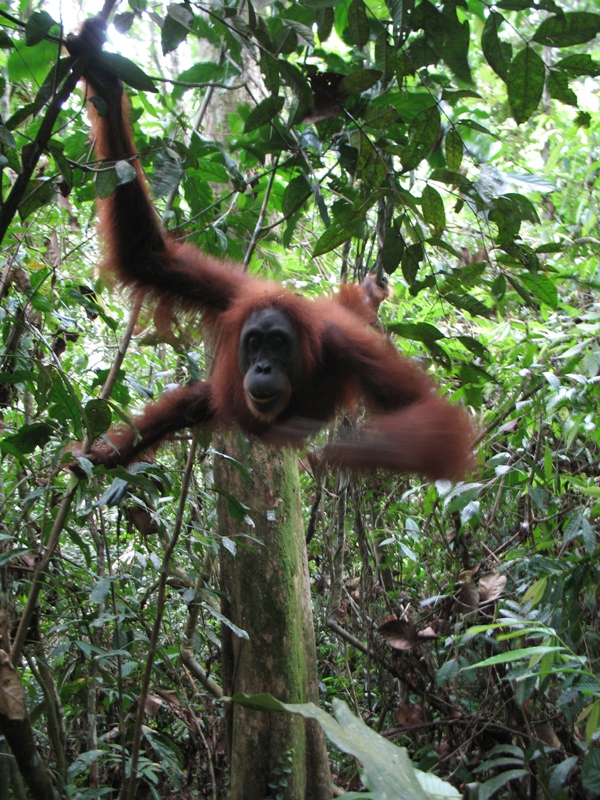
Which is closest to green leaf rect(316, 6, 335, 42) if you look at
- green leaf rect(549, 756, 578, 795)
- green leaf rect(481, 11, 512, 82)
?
green leaf rect(481, 11, 512, 82)

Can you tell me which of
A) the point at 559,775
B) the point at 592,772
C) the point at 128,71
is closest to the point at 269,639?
the point at 559,775

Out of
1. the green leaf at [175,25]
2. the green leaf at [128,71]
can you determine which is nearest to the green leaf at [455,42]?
the green leaf at [175,25]

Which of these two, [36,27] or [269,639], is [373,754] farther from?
[269,639]

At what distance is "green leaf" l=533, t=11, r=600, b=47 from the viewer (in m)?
1.33

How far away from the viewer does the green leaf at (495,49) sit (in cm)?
141

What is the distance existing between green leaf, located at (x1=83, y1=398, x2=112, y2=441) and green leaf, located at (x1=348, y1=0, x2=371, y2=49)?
103 cm

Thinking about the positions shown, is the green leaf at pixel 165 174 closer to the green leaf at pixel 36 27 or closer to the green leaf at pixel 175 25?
the green leaf at pixel 175 25

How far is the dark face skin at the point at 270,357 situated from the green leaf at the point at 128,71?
126 centimetres

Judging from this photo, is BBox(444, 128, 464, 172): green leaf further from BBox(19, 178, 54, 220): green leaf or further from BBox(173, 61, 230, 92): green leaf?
BBox(19, 178, 54, 220): green leaf

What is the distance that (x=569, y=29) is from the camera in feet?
4.46

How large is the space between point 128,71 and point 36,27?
0.63 ft

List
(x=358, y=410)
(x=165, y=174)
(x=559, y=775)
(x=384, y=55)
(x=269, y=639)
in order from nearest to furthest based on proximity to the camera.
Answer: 1. (x=384, y=55)
2. (x=165, y=174)
3. (x=559, y=775)
4. (x=269, y=639)
5. (x=358, y=410)

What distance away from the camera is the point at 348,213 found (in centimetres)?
179

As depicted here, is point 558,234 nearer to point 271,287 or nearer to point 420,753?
point 271,287
